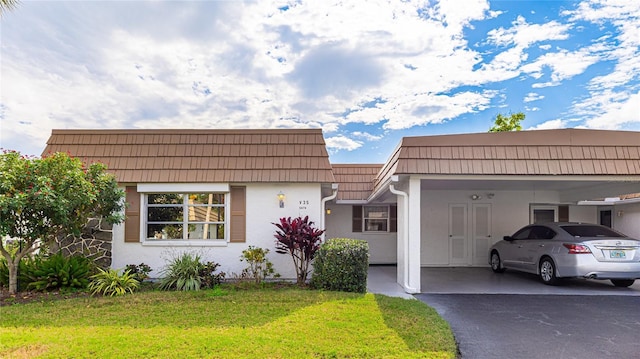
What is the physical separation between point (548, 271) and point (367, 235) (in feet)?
19.3

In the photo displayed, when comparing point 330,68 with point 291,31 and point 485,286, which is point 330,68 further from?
point 485,286

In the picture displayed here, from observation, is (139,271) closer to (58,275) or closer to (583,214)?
(58,275)

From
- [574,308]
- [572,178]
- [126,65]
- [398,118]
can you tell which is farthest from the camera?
[398,118]

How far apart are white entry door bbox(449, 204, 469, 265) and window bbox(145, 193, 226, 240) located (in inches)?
292

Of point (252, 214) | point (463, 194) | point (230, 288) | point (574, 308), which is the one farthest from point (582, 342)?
point (463, 194)

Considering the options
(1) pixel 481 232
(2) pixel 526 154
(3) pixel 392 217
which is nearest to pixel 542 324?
(2) pixel 526 154

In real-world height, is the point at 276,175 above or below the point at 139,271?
above

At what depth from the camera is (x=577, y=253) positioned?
8.20 meters

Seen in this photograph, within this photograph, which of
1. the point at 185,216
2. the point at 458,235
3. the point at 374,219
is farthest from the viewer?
the point at 374,219

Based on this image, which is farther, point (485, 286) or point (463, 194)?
point (463, 194)

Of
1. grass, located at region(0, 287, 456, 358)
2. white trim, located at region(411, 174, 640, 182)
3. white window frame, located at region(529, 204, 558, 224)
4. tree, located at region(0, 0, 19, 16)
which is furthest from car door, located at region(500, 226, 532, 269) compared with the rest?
tree, located at region(0, 0, 19, 16)

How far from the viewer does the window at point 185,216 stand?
945 cm

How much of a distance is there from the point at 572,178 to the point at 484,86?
26.1ft

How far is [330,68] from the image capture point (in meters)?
11.5
